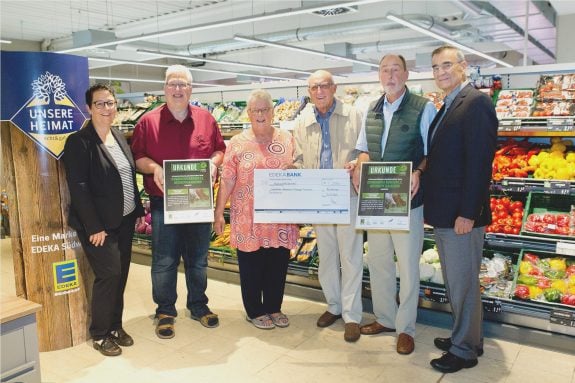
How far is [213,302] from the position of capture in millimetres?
4336

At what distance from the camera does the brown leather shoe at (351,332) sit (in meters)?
3.46

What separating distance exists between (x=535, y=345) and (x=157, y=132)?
309 centimetres

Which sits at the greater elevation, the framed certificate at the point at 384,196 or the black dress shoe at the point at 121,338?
the framed certificate at the point at 384,196

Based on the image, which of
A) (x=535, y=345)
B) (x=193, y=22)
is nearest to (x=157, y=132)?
(x=535, y=345)

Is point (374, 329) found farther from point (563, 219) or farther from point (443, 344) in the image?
point (563, 219)

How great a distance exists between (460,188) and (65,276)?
8.93 ft

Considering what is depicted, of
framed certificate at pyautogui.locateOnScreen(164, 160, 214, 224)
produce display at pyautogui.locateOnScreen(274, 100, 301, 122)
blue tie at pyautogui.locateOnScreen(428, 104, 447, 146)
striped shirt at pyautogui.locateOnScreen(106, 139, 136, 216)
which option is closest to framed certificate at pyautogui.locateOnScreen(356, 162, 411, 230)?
blue tie at pyautogui.locateOnScreen(428, 104, 447, 146)

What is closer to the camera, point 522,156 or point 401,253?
point 401,253

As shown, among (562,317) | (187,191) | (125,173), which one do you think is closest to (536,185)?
(562,317)

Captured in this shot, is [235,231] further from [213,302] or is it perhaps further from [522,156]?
[522,156]

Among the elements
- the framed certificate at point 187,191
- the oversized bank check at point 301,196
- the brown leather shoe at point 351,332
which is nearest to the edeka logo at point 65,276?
the framed certificate at point 187,191

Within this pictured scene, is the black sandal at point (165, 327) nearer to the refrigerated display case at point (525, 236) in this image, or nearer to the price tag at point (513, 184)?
the refrigerated display case at point (525, 236)

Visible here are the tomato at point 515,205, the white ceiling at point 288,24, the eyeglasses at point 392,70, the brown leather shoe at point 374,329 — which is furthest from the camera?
the white ceiling at point 288,24

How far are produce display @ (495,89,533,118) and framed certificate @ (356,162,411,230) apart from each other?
1.17 metres
